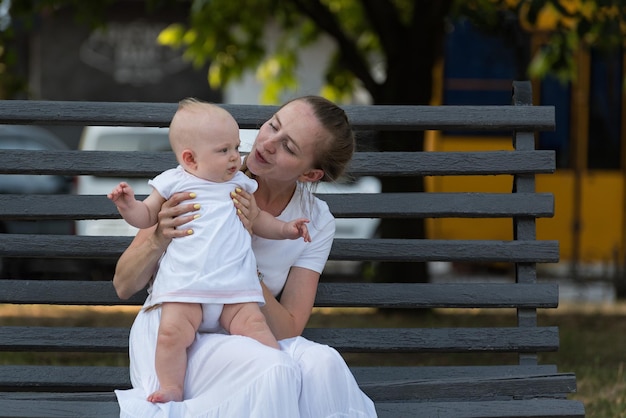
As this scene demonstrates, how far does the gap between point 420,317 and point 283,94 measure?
14.4ft

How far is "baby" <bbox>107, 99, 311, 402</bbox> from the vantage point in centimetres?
329

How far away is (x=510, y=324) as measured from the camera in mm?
9688

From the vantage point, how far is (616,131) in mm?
14289

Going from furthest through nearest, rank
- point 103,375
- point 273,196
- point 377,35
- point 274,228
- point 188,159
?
point 377,35, point 103,375, point 273,196, point 274,228, point 188,159

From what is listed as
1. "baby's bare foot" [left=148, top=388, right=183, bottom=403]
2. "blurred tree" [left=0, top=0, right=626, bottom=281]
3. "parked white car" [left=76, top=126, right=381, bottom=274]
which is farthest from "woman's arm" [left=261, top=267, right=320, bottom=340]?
"parked white car" [left=76, top=126, right=381, bottom=274]

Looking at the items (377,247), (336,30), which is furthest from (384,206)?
(336,30)

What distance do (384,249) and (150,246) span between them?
38.8 inches

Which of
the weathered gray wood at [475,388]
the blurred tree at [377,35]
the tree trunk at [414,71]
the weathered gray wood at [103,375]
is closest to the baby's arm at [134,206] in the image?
the weathered gray wood at [103,375]

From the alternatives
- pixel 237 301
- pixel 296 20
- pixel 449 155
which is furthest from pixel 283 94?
pixel 237 301

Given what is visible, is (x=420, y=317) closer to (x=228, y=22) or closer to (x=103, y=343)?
(x=228, y=22)

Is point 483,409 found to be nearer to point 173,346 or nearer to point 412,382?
point 412,382

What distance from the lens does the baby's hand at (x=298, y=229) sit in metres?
3.45

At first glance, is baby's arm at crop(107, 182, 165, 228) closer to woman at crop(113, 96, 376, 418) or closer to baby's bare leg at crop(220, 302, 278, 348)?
woman at crop(113, 96, 376, 418)

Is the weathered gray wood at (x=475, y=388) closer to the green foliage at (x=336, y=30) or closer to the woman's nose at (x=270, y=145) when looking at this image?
the woman's nose at (x=270, y=145)
